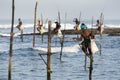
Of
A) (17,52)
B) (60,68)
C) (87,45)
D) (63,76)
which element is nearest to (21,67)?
(60,68)

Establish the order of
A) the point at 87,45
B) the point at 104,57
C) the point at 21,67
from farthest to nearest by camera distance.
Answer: the point at 104,57 → the point at 21,67 → the point at 87,45

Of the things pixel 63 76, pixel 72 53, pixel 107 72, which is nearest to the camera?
pixel 63 76

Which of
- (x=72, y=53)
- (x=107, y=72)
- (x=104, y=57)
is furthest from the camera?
(x=72, y=53)

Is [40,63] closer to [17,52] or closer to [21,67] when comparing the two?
[21,67]

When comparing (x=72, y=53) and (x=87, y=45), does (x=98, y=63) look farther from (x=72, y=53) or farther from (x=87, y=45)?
(x=87, y=45)

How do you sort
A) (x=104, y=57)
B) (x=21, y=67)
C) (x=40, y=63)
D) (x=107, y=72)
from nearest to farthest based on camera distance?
(x=107, y=72), (x=21, y=67), (x=40, y=63), (x=104, y=57)

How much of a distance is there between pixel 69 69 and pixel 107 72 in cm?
262

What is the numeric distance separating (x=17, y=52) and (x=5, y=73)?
44.1 ft

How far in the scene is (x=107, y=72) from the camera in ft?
94.6

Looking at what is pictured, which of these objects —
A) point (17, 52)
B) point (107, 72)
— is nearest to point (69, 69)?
point (107, 72)

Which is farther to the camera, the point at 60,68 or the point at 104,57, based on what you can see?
the point at 104,57

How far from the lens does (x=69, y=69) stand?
3016 centimetres

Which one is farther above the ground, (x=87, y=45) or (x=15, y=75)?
(x=87, y=45)

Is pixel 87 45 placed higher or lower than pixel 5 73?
Result: higher
